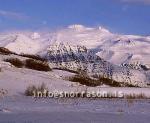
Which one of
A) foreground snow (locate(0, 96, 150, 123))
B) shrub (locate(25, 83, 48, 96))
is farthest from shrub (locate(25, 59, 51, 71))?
foreground snow (locate(0, 96, 150, 123))

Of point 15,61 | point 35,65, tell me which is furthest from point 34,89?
point 35,65

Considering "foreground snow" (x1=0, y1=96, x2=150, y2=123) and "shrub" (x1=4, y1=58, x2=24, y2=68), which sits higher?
"shrub" (x1=4, y1=58, x2=24, y2=68)

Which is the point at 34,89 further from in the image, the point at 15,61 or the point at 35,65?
the point at 35,65

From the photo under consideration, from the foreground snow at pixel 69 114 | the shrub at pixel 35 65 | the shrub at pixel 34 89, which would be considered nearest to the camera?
the foreground snow at pixel 69 114

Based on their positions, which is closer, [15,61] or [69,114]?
[69,114]

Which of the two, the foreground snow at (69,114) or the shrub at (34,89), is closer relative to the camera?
the foreground snow at (69,114)

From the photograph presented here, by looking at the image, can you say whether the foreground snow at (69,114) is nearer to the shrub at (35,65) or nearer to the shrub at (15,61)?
the shrub at (15,61)

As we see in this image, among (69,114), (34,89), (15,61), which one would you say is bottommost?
(69,114)

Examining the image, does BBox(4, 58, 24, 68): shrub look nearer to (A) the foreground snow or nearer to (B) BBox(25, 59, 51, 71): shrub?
(B) BBox(25, 59, 51, 71): shrub

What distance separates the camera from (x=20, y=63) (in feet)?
265

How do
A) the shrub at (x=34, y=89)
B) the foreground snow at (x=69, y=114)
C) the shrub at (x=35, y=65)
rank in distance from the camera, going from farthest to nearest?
1. the shrub at (x=35, y=65)
2. the shrub at (x=34, y=89)
3. the foreground snow at (x=69, y=114)

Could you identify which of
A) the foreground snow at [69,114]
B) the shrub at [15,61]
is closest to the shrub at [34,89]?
the shrub at [15,61]

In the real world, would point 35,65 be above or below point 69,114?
above

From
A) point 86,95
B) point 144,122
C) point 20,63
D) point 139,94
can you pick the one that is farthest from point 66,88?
point 144,122
